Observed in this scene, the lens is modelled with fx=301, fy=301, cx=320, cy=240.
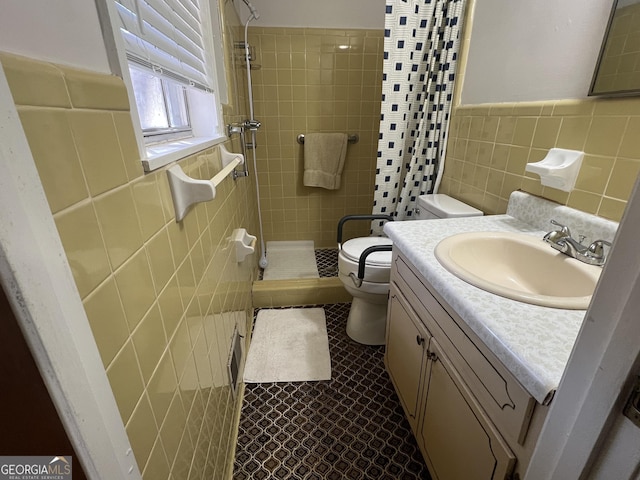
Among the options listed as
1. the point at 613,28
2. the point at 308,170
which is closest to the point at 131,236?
the point at 613,28

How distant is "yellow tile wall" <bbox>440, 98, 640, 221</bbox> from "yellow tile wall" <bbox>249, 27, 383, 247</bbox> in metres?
1.06

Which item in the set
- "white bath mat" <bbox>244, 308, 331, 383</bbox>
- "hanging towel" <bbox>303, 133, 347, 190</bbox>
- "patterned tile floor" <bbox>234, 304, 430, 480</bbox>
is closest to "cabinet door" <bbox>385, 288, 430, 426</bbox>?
"patterned tile floor" <bbox>234, 304, 430, 480</bbox>

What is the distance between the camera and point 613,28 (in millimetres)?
801

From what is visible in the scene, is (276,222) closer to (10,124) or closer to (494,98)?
(494,98)

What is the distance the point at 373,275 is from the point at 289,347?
24.8 inches

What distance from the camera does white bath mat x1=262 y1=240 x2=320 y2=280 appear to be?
7.89ft

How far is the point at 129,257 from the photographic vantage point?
0.47 meters

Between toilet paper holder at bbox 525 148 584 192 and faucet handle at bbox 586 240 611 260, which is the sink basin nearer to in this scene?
faucet handle at bbox 586 240 611 260

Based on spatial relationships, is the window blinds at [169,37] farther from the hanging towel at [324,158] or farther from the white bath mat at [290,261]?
the white bath mat at [290,261]

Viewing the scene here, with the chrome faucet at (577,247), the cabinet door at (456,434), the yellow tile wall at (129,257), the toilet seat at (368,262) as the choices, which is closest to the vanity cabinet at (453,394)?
the cabinet door at (456,434)

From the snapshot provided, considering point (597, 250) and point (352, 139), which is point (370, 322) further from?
point (352, 139)

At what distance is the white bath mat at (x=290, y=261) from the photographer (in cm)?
240

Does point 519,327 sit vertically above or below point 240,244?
above

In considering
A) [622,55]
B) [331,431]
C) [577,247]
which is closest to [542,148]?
[622,55]
